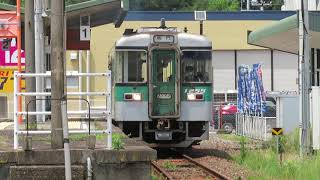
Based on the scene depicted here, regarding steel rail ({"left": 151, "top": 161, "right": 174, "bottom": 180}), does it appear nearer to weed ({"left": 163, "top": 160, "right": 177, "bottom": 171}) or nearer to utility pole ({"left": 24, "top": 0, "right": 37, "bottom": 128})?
weed ({"left": 163, "top": 160, "right": 177, "bottom": 171})

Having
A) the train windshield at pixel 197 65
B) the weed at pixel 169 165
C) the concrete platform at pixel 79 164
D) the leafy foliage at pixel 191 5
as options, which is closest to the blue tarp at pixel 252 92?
the train windshield at pixel 197 65

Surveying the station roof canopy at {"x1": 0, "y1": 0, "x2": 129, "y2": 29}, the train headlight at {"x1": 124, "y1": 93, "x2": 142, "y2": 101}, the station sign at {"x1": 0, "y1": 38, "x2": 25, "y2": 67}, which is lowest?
the train headlight at {"x1": 124, "y1": 93, "x2": 142, "y2": 101}

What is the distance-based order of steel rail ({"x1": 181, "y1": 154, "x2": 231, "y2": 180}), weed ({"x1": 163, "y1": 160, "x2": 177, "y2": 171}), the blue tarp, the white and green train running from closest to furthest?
steel rail ({"x1": 181, "y1": 154, "x2": 231, "y2": 180}) < weed ({"x1": 163, "y1": 160, "x2": 177, "y2": 171}) < the white and green train < the blue tarp

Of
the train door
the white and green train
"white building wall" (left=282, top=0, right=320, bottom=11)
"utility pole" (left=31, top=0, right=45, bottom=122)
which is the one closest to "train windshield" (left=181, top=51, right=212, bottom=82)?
the white and green train

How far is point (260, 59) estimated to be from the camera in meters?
46.2

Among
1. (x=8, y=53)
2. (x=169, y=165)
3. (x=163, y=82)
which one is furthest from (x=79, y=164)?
(x=8, y=53)

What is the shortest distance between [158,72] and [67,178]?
1028 centimetres

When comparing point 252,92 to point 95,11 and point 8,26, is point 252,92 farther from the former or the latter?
point 8,26

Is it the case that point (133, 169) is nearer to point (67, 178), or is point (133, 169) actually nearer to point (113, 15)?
point (67, 178)

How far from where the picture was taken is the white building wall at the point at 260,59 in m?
46.0

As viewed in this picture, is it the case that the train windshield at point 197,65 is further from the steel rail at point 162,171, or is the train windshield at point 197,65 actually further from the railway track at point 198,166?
the steel rail at point 162,171

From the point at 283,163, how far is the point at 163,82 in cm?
460

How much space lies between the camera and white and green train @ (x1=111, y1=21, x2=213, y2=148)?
19031 mm

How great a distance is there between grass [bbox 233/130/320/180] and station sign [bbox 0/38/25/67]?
313 inches
